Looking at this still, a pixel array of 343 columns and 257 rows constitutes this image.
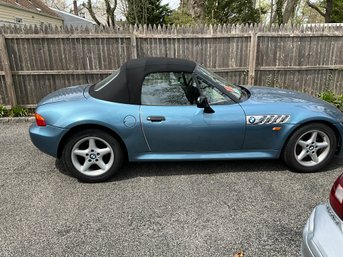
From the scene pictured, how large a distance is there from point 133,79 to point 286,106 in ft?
6.42

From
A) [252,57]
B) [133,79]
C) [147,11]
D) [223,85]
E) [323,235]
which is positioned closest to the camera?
[323,235]

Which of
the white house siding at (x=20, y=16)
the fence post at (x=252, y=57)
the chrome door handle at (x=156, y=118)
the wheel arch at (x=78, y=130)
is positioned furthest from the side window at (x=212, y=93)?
the white house siding at (x=20, y=16)

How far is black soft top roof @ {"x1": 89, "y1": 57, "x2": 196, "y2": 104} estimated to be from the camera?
352 cm

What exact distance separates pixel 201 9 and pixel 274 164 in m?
10.6

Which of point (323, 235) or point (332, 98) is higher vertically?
point (323, 235)

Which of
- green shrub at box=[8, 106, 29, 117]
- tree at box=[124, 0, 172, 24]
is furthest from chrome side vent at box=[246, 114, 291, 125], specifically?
tree at box=[124, 0, 172, 24]

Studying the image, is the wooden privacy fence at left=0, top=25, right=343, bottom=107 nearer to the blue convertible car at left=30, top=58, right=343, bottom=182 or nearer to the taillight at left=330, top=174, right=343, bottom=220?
the blue convertible car at left=30, top=58, right=343, bottom=182

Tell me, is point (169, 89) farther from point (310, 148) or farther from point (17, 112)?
point (17, 112)

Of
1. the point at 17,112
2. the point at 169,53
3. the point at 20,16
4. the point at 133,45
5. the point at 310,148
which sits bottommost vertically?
the point at 17,112

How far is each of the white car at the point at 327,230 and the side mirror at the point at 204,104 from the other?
1785mm

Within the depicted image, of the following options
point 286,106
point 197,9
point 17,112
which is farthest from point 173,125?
point 197,9

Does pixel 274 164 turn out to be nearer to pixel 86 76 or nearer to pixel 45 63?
pixel 86 76

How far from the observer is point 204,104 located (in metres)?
3.41

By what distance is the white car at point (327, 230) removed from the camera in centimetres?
157
